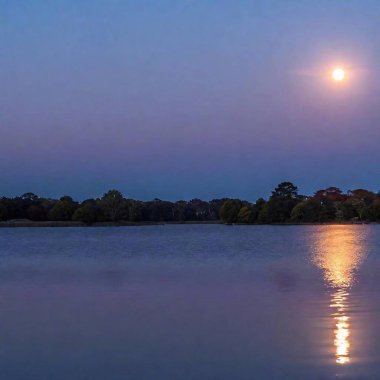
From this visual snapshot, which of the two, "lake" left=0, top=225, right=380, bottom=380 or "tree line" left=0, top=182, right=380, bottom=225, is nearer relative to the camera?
"lake" left=0, top=225, right=380, bottom=380

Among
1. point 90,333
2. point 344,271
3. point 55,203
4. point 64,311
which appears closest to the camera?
point 90,333

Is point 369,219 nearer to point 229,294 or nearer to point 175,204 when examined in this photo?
point 175,204

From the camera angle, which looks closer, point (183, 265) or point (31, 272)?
point (31, 272)

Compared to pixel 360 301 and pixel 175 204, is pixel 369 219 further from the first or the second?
pixel 360 301

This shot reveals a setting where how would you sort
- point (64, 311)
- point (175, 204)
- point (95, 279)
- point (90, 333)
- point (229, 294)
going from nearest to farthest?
point (90, 333) → point (64, 311) → point (229, 294) → point (95, 279) → point (175, 204)

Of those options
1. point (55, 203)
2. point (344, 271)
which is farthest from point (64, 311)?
point (55, 203)

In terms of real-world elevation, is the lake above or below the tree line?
below

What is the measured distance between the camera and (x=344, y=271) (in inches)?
1116

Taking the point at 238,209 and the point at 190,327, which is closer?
the point at 190,327

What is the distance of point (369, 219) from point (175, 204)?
197 ft

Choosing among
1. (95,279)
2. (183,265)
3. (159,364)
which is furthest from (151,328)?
(183,265)

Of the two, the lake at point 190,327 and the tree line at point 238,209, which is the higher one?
the tree line at point 238,209

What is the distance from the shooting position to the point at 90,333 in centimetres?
1345

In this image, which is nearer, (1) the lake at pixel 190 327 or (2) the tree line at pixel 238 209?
(1) the lake at pixel 190 327
